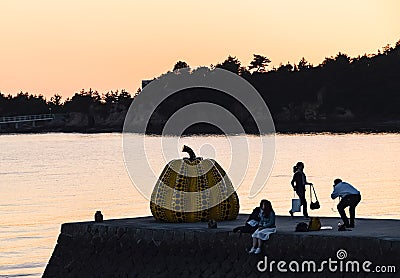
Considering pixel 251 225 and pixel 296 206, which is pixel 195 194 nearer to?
pixel 296 206

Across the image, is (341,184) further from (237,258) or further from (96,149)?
(96,149)

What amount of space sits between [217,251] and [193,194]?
159 inches

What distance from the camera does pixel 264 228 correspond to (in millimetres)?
31391

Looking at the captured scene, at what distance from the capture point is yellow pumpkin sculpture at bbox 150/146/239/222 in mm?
35812

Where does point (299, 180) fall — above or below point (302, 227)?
above

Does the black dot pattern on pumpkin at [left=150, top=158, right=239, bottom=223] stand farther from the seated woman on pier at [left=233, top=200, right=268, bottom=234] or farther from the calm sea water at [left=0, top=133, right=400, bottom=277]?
the calm sea water at [left=0, top=133, right=400, bottom=277]

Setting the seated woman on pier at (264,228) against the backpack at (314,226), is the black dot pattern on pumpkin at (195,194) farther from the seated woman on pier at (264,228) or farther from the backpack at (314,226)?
the backpack at (314,226)

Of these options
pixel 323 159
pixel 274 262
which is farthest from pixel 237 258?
pixel 323 159

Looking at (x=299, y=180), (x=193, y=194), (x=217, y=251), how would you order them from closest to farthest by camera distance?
(x=217, y=251) → (x=193, y=194) → (x=299, y=180)

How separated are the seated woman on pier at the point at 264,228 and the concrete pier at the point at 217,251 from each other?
0.17m

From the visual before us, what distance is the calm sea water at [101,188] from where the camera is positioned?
52.3 m

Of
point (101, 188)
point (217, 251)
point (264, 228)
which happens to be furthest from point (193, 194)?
point (101, 188)

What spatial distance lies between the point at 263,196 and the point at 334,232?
38.3m

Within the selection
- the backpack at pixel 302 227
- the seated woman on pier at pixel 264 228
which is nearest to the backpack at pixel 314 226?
the backpack at pixel 302 227
